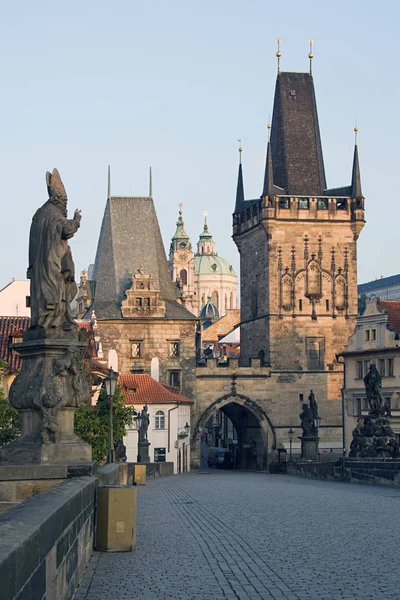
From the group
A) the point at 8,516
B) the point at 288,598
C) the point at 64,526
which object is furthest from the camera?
the point at 288,598

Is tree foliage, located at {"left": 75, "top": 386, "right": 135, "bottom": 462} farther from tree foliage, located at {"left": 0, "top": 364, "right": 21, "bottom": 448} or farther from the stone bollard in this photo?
the stone bollard

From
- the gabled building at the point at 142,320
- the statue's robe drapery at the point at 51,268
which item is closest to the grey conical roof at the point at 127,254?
the gabled building at the point at 142,320

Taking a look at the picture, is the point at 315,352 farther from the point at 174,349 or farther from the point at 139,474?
the point at 139,474

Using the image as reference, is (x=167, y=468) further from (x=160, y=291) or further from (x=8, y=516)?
(x=8, y=516)

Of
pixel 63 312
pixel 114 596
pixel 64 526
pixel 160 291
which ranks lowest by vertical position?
pixel 114 596

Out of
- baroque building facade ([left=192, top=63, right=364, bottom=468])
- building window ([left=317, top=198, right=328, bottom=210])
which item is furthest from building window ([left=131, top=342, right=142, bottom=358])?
building window ([left=317, top=198, right=328, bottom=210])

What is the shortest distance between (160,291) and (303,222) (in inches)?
436

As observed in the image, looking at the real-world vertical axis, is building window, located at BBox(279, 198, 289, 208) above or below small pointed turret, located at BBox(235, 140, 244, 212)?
below

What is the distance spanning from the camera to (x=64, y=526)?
8688 millimetres

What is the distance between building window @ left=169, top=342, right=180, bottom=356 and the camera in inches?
3031

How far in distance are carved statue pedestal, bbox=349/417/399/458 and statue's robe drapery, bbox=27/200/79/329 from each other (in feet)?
78.8

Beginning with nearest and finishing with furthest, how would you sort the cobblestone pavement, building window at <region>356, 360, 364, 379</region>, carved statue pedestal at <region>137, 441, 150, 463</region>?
1. the cobblestone pavement
2. carved statue pedestal at <region>137, 441, 150, 463</region>
3. building window at <region>356, 360, 364, 379</region>

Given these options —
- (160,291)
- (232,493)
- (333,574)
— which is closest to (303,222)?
(160,291)

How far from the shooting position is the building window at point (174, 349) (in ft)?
253
